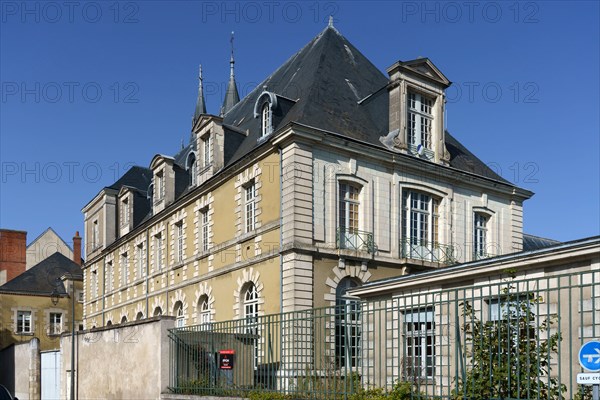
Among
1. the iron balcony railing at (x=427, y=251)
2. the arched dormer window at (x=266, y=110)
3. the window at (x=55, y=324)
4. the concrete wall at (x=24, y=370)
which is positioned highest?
the arched dormer window at (x=266, y=110)

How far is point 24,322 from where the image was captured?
44.5m

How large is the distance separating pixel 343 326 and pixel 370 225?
10978 mm

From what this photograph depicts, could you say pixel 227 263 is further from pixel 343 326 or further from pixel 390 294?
pixel 343 326

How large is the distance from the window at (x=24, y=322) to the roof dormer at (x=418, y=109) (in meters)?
31.5

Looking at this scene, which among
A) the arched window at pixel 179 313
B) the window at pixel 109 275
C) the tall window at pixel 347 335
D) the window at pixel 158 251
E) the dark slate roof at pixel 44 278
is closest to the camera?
the tall window at pixel 347 335

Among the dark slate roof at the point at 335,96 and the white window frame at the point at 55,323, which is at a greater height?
the dark slate roof at the point at 335,96

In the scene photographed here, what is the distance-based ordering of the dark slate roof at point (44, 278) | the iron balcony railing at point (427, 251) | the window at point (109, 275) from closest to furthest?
the iron balcony railing at point (427, 251), the window at point (109, 275), the dark slate roof at point (44, 278)

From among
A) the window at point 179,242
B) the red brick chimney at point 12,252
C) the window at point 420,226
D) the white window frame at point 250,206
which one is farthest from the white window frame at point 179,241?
the red brick chimney at point 12,252

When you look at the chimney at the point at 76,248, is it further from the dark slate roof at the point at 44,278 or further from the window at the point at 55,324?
the window at the point at 55,324

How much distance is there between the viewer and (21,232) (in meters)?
51.4

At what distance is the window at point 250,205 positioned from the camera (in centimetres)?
2169

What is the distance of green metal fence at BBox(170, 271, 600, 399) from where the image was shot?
7.74m

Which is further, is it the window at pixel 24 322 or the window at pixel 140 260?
the window at pixel 24 322

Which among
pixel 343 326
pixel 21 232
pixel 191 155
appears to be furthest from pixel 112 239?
pixel 343 326
